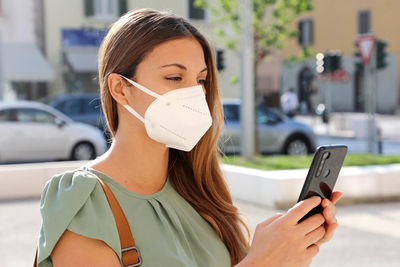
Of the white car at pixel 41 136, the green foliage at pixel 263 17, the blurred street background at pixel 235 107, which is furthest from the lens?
the green foliage at pixel 263 17

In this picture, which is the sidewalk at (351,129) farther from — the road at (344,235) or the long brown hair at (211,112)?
the long brown hair at (211,112)

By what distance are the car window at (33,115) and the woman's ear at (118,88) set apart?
1386 cm

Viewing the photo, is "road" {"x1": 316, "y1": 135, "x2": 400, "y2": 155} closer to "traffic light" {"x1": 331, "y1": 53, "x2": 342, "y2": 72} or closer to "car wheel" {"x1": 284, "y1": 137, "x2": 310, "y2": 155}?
"traffic light" {"x1": 331, "y1": 53, "x2": 342, "y2": 72}

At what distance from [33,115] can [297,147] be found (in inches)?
240

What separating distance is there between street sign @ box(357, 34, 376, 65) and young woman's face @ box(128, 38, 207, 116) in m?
14.6

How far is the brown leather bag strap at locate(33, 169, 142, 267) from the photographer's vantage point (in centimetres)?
177

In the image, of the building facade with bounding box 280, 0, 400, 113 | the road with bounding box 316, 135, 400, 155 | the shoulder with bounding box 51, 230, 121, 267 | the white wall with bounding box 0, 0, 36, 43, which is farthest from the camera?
the building facade with bounding box 280, 0, 400, 113

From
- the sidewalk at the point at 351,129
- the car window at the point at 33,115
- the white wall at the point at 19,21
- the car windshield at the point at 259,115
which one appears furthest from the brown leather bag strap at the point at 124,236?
the white wall at the point at 19,21

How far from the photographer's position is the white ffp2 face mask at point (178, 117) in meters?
1.99

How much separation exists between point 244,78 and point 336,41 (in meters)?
33.2

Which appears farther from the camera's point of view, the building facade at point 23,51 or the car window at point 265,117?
the building facade at point 23,51


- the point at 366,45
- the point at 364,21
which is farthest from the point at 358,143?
the point at 364,21

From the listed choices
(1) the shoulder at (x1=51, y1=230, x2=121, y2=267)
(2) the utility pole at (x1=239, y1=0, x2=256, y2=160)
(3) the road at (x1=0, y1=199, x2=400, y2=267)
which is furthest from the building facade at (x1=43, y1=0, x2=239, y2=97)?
(1) the shoulder at (x1=51, y1=230, x2=121, y2=267)

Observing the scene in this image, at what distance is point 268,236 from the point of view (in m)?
1.85
